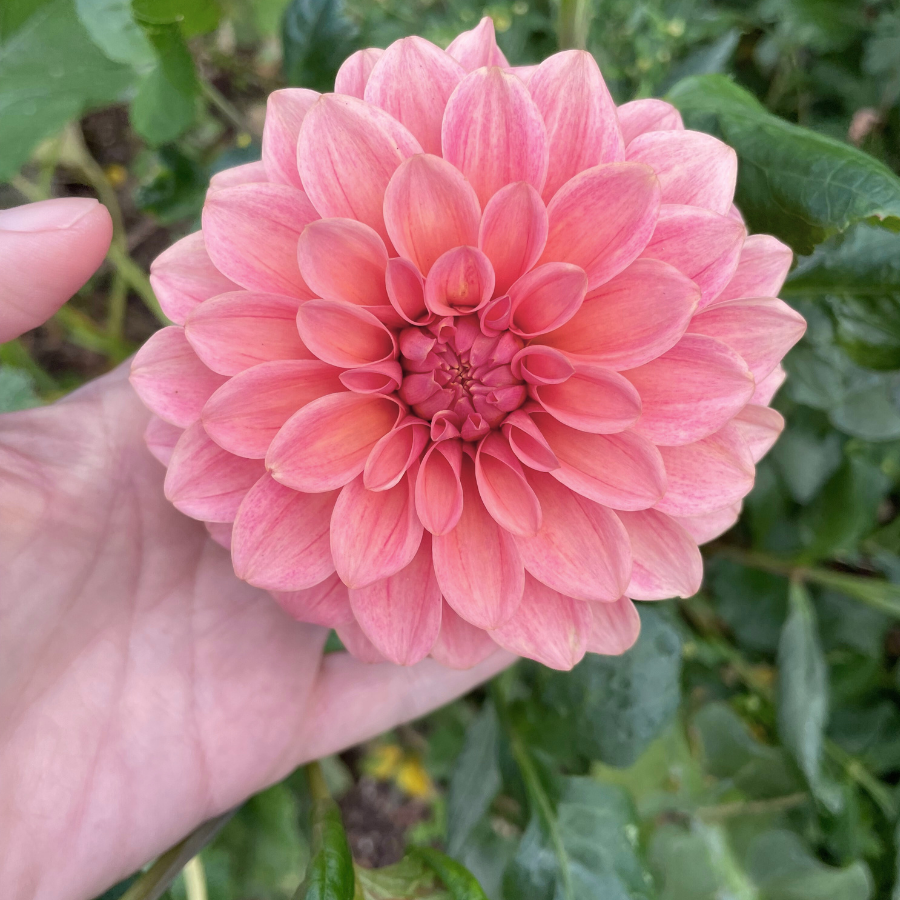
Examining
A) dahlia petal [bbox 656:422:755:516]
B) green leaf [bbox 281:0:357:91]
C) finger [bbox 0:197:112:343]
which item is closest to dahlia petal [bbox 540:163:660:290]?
dahlia petal [bbox 656:422:755:516]

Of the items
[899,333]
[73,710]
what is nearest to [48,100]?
[73,710]

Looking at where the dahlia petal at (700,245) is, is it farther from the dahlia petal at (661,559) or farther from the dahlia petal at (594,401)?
the dahlia petal at (661,559)

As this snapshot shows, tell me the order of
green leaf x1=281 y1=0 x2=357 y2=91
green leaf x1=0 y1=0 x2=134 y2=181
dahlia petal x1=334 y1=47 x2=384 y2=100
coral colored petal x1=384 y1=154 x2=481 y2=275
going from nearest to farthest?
coral colored petal x1=384 y1=154 x2=481 y2=275
dahlia petal x1=334 y1=47 x2=384 y2=100
green leaf x1=0 y1=0 x2=134 y2=181
green leaf x1=281 y1=0 x2=357 y2=91

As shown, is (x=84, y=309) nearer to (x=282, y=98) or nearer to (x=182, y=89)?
(x=182, y=89)

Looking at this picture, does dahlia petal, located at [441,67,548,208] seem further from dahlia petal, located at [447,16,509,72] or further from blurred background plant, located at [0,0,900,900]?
blurred background plant, located at [0,0,900,900]

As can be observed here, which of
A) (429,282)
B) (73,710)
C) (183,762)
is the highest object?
(429,282)

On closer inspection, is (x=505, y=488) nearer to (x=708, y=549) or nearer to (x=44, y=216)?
(x=44, y=216)

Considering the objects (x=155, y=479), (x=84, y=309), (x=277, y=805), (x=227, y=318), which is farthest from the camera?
(x=84, y=309)
